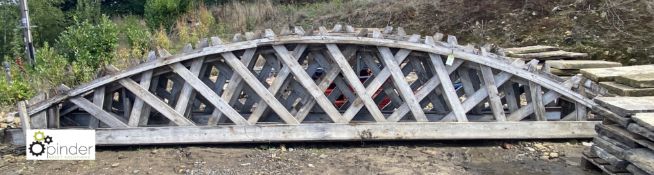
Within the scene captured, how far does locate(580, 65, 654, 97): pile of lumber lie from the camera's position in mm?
4789

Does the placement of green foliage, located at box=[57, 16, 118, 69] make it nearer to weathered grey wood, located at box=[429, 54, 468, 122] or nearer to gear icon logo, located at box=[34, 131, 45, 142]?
gear icon logo, located at box=[34, 131, 45, 142]

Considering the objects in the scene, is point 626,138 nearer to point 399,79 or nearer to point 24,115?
point 399,79

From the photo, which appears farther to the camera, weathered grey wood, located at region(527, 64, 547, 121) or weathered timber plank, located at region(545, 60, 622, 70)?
weathered timber plank, located at region(545, 60, 622, 70)

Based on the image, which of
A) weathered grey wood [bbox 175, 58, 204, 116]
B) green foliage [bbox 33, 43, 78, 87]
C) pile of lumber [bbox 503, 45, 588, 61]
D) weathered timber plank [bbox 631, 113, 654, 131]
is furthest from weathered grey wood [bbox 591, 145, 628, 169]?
green foliage [bbox 33, 43, 78, 87]

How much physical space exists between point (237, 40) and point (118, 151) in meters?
1.89

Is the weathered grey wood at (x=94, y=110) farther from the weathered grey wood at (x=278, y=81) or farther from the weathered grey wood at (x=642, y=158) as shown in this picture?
the weathered grey wood at (x=642, y=158)

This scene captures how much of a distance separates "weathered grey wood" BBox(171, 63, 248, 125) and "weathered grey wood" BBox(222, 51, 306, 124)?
35 cm

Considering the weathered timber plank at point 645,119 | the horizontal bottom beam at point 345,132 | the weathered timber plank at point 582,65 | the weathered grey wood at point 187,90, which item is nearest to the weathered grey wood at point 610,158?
the weathered timber plank at point 645,119

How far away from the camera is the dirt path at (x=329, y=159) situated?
216 inches

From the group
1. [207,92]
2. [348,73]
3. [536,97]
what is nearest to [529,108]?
[536,97]

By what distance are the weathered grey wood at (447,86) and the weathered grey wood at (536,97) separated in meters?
0.79

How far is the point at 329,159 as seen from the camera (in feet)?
19.2

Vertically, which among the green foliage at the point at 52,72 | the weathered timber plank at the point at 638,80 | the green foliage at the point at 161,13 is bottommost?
the green foliage at the point at 161,13

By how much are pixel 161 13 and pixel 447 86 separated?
16.6 m
